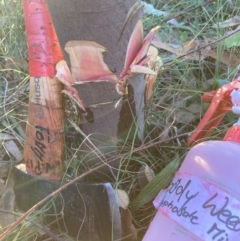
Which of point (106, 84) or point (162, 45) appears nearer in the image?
point (106, 84)

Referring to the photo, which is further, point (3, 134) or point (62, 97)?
point (3, 134)

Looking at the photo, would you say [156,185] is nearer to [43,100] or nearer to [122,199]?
[122,199]

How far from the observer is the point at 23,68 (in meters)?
1.29

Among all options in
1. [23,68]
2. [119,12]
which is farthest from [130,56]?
[23,68]

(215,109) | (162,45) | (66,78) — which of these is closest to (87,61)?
(66,78)

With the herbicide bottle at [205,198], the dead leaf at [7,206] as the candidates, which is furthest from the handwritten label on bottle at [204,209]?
the dead leaf at [7,206]

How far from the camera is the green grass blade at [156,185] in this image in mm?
962

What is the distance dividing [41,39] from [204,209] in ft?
1.33

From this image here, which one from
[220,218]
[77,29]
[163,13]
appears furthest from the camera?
[163,13]

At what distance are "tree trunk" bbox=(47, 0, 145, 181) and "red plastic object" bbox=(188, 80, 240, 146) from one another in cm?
12

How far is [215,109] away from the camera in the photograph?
951mm

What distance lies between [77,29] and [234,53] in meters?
0.53

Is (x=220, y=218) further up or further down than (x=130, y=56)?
further down

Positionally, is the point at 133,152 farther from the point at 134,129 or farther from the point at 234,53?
the point at 234,53
